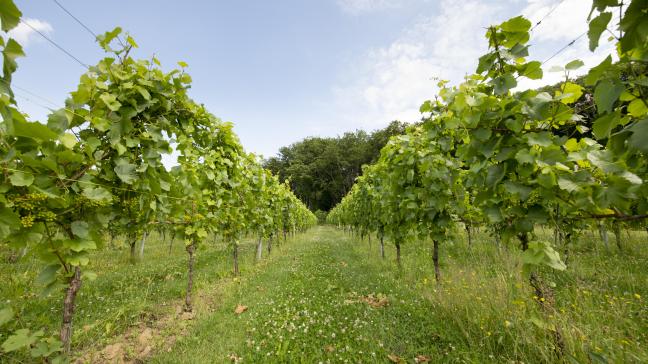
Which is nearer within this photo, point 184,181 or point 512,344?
point 512,344

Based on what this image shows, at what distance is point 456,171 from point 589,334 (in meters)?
2.52

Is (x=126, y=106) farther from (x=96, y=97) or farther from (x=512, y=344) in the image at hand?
(x=512, y=344)

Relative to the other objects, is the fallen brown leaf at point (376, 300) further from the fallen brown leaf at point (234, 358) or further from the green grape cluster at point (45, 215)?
the green grape cluster at point (45, 215)

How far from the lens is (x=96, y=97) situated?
8.54ft

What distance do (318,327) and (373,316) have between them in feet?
3.40

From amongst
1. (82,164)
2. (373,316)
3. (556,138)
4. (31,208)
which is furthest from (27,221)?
(373,316)

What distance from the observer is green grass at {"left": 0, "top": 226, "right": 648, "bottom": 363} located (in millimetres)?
3443

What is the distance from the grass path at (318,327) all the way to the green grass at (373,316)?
0.02 meters

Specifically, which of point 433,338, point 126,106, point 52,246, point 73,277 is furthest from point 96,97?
point 433,338

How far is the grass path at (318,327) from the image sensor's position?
12.4ft

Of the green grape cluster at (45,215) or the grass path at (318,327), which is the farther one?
the grass path at (318,327)

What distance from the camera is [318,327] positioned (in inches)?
179

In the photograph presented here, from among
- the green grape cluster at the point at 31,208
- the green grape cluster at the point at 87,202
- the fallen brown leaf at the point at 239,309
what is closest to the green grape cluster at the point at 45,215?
the green grape cluster at the point at 31,208

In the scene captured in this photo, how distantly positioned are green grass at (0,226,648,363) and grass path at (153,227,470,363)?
0.07ft
